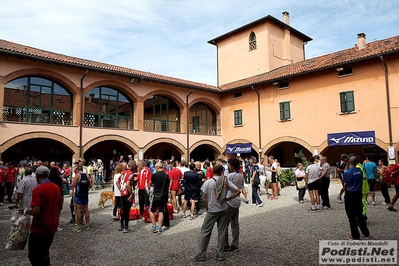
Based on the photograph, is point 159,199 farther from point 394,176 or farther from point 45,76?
point 45,76

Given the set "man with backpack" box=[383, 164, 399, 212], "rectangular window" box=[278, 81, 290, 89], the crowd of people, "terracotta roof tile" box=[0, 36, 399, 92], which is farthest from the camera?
"rectangular window" box=[278, 81, 290, 89]

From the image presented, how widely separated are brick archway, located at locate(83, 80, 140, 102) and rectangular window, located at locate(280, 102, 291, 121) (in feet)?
32.2

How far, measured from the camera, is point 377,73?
16.6 m

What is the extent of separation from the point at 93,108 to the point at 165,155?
7656 mm

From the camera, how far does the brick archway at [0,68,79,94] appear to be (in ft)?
49.7

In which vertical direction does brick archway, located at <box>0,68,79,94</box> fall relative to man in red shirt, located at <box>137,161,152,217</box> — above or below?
above

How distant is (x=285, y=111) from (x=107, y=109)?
11904 mm

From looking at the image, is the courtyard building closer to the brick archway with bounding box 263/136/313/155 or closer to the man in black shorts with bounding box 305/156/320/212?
the brick archway with bounding box 263/136/313/155

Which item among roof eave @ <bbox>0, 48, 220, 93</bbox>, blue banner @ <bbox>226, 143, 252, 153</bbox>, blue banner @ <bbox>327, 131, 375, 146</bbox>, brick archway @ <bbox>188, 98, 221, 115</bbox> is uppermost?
roof eave @ <bbox>0, 48, 220, 93</bbox>

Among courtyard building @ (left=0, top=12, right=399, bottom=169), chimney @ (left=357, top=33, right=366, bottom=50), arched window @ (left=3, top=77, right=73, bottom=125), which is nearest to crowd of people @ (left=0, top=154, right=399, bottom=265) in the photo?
arched window @ (left=3, top=77, right=73, bottom=125)

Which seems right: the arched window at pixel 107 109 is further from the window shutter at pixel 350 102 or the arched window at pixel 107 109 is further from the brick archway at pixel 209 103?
the window shutter at pixel 350 102

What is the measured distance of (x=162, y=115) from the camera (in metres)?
22.7

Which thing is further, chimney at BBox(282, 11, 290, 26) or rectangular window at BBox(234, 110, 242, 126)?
chimney at BBox(282, 11, 290, 26)

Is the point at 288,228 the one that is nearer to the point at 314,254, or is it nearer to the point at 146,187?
the point at 314,254
